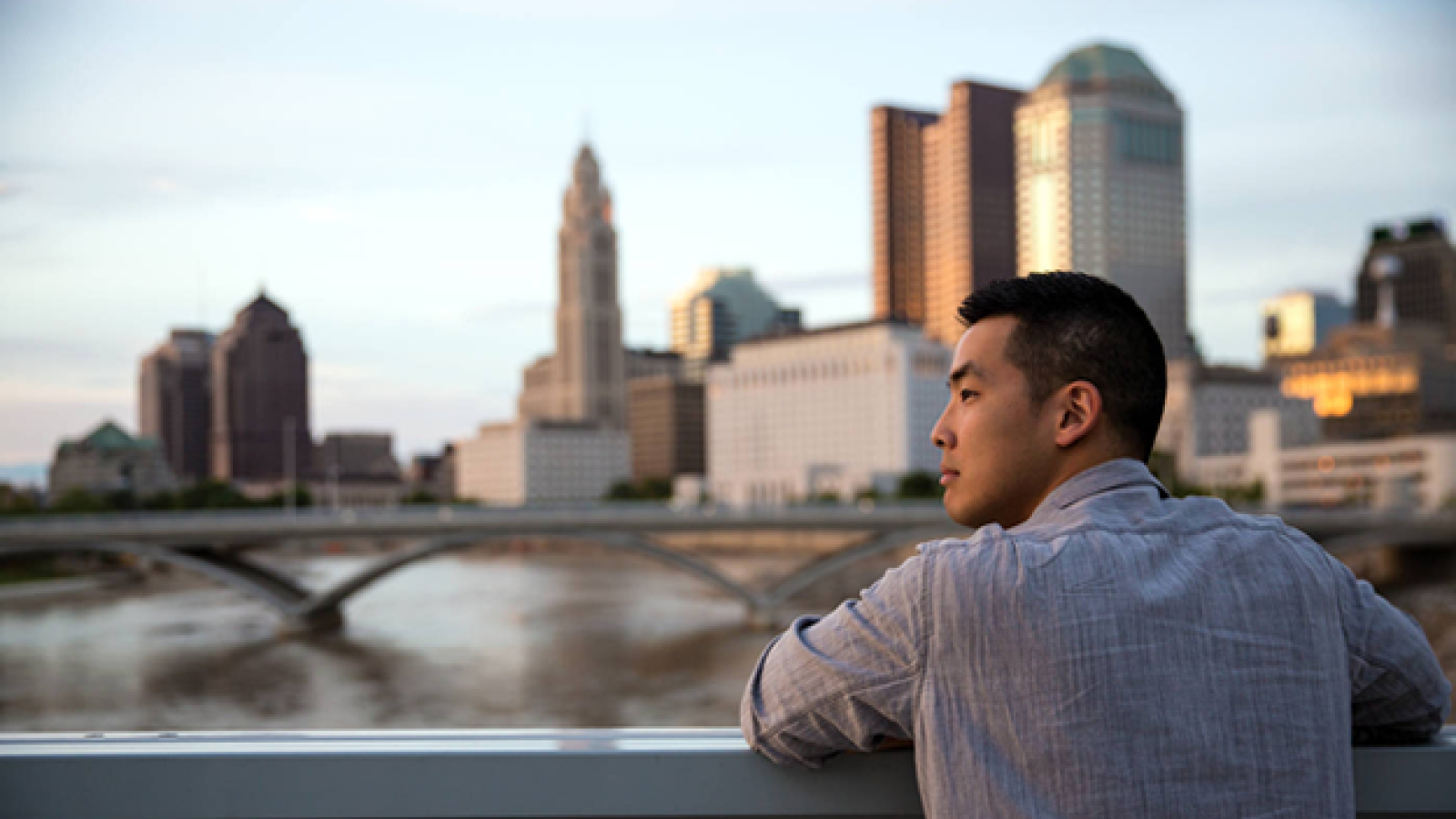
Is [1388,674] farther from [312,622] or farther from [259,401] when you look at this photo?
[259,401]

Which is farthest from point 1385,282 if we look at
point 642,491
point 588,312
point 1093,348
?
point 1093,348

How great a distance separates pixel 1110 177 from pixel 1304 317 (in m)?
55.1

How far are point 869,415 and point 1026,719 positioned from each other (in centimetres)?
7571

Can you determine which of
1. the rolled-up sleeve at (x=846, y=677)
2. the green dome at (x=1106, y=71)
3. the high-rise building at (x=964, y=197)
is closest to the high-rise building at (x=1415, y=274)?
Result: the green dome at (x=1106, y=71)

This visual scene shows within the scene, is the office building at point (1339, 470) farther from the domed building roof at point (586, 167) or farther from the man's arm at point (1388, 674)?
the domed building roof at point (586, 167)

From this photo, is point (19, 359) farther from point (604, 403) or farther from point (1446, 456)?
point (604, 403)

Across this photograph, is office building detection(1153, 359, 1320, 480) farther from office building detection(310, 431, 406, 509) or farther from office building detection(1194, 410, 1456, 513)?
office building detection(310, 431, 406, 509)

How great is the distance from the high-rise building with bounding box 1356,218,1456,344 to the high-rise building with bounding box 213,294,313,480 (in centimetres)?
8781

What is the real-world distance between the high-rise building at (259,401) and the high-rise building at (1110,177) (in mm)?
53305

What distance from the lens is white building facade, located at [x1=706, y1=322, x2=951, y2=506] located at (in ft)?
244

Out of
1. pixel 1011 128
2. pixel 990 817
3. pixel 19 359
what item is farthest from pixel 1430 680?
pixel 1011 128

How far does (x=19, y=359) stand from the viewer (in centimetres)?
1186

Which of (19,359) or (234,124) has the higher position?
(234,124)

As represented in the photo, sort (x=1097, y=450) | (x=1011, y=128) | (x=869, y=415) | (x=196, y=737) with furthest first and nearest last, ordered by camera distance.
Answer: (x=1011, y=128)
(x=869, y=415)
(x=196, y=737)
(x=1097, y=450)
